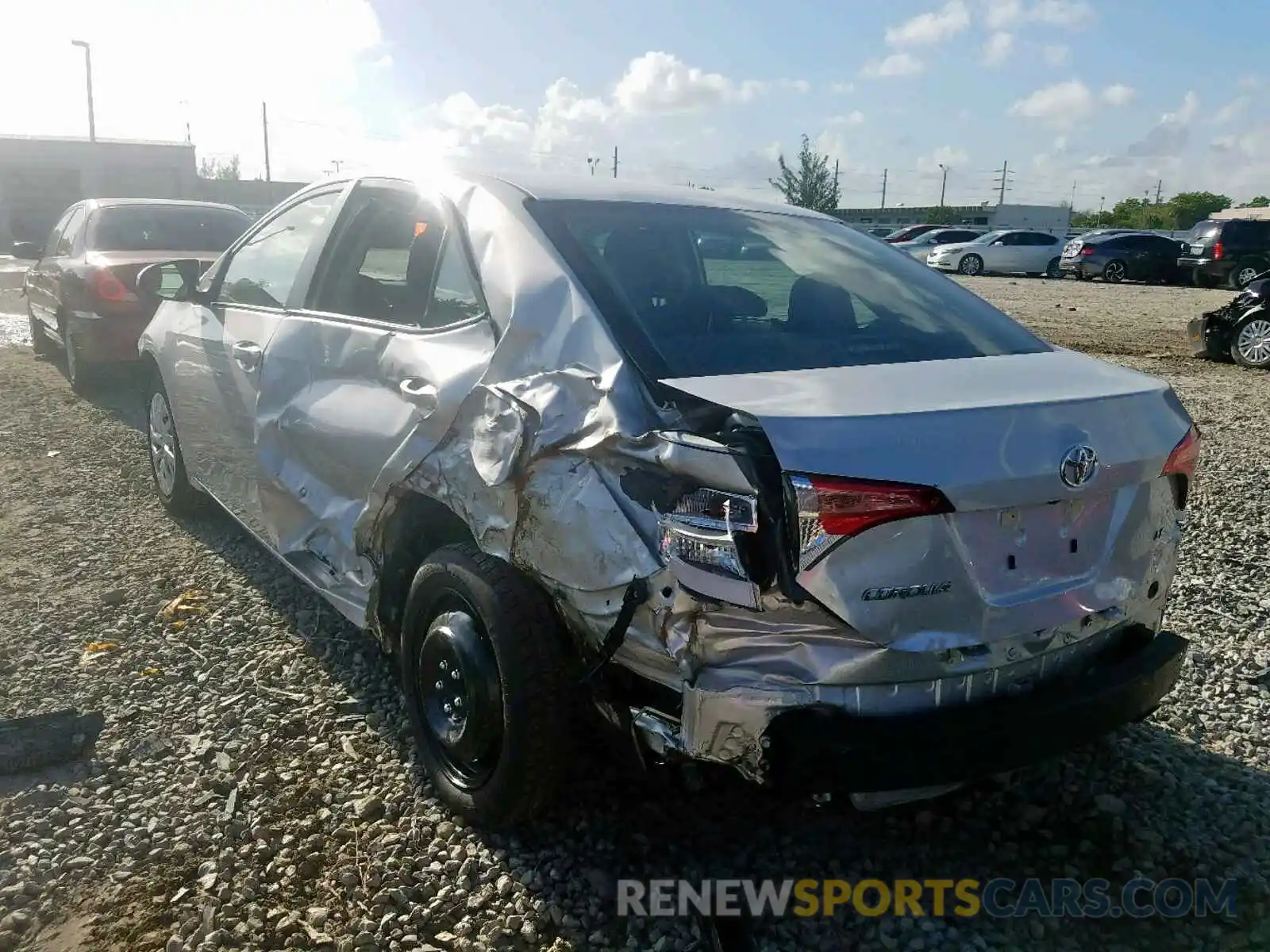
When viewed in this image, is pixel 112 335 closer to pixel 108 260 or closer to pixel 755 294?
pixel 108 260

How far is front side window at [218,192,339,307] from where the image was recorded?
12.2ft

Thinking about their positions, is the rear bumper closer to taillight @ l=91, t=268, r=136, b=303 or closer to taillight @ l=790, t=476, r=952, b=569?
taillight @ l=91, t=268, r=136, b=303

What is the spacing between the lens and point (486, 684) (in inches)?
97.8

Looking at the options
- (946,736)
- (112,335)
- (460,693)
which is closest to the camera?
(946,736)

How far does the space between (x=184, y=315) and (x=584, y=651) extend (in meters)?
3.32

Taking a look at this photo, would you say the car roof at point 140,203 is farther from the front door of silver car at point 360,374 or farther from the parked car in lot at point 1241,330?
the parked car in lot at point 1241,330

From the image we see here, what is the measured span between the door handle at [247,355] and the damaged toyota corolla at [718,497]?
486 mm

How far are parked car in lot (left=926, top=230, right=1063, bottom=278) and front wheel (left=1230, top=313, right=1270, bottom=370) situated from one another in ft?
62.6

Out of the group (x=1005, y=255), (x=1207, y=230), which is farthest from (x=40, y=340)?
(x=1005, y=255)

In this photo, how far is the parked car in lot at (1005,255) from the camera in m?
29.7

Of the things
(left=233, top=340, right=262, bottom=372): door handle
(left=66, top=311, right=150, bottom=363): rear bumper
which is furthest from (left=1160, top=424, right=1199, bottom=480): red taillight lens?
(left=66, top=311, right=150, bottom=363): rear bumper

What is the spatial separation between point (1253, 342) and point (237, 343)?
11206 mm

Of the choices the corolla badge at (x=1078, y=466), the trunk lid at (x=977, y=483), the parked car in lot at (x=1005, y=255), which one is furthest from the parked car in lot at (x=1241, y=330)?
the parked car in lot at (x=1005, y=255)

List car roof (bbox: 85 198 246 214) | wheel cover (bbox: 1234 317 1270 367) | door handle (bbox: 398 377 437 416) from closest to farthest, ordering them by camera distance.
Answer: door handle (bbox: 398 377 437 416)
car roof (bbox: 85 198 246 214)
wheel cover (bbox: 1234 317 1270 367)
